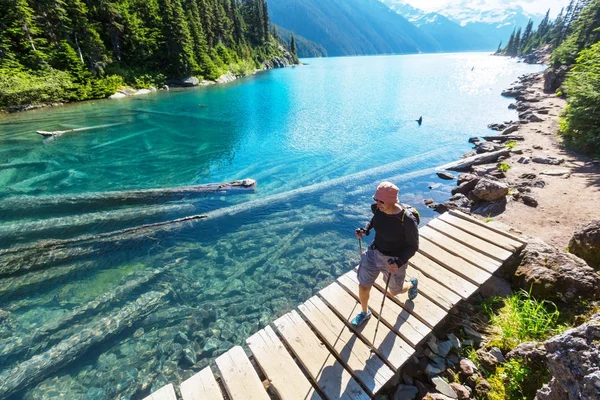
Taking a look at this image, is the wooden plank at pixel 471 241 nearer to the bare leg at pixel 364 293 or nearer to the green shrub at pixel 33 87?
the bare leg at pixel 364 293

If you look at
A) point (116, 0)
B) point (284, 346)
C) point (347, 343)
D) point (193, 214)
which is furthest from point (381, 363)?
point (116, 0)

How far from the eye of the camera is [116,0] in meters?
60.4

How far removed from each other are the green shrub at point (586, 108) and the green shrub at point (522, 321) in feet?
55.4

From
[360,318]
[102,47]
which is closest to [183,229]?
[360,318]

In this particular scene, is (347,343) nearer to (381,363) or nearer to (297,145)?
(381,363)

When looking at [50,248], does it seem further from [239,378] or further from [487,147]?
[487,147]

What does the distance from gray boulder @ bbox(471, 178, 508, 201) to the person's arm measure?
451 inches

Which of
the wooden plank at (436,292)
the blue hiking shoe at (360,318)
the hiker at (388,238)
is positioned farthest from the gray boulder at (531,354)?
the blue hiking shoe at (360,318)

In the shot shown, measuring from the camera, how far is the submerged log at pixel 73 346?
7053 mm

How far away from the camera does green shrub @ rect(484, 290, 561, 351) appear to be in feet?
19.8

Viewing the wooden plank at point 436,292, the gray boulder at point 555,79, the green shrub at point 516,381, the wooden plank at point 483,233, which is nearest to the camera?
the green shrub at point 516,381

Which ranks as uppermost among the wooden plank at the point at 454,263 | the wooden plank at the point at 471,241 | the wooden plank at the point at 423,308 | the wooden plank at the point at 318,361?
the wooden plank at the point at 471,241

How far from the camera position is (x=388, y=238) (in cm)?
540

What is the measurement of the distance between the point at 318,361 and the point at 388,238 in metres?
2.92
